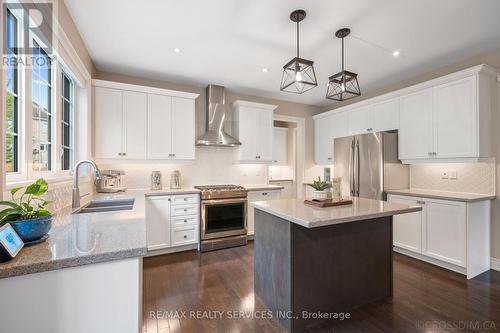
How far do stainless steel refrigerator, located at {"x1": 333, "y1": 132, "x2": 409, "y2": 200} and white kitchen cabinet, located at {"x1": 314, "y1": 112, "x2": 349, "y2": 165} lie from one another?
602mm

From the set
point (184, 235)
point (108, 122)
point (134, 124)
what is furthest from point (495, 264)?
point (108, 122)

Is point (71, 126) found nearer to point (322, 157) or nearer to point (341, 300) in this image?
point (341, 300)

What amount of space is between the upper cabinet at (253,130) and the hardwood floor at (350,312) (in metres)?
1.96

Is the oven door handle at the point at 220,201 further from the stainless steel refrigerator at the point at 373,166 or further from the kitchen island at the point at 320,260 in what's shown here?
the stainless steel refrigerator at the point at 373,166

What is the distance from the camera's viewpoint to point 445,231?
2789mm

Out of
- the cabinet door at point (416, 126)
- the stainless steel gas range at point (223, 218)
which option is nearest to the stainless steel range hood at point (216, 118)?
the stainless steel gas range at point (223, 218)

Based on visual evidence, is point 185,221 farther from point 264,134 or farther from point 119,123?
point 264,134

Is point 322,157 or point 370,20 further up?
point 370,20

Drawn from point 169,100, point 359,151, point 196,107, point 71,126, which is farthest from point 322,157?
point 71,126

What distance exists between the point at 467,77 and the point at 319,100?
2466 millimetres

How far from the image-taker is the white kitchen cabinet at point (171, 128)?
3498 mm

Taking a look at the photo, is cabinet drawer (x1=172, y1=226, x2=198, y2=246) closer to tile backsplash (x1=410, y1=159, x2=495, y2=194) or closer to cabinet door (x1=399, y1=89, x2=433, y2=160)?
cabinet door (x1=399, y1=89, x2=433, y2=160)

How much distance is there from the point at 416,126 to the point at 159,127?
3.80 meters

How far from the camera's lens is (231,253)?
339cm
